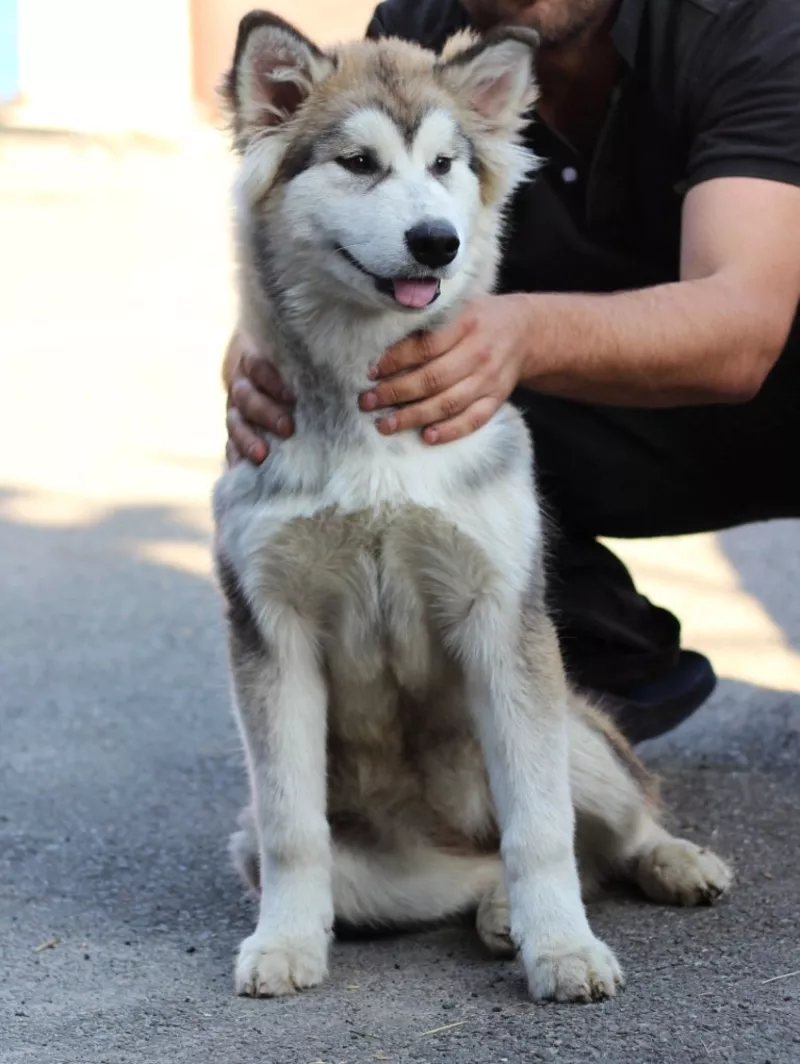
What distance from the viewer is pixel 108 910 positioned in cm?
315

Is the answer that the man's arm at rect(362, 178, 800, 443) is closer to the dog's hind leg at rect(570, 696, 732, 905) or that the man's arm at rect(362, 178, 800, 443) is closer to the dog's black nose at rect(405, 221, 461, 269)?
the dog's black nose at rect(405, 221, 461, 269)

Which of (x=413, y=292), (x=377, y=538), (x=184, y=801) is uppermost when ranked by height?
(x=413, y=292)

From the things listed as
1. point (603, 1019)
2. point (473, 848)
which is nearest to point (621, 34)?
point (473, 848)

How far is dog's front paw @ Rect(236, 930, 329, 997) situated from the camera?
2625 millimetres

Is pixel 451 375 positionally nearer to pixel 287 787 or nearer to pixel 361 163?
pixel 361 163

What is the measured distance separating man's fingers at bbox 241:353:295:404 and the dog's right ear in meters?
0.38

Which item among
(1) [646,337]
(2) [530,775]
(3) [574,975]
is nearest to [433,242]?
(1) [646,337]

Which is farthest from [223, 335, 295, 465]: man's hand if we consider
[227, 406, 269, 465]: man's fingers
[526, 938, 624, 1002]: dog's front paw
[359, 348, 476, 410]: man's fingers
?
[526, 938, 624, 1002]: dog's front paw

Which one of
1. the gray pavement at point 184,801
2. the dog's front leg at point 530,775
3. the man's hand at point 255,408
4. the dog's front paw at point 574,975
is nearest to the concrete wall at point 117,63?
the gray pavement at point 184,801

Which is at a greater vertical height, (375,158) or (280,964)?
(375,158)

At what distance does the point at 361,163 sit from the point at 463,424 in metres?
0.47

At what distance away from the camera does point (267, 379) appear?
2859mm

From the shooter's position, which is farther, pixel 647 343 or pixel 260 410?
pixel 647 343

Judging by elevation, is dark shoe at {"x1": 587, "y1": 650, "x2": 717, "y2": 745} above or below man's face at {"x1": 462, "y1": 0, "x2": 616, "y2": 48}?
below
